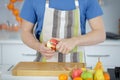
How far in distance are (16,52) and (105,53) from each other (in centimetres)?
84

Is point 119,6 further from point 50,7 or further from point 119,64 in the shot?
point 50,7

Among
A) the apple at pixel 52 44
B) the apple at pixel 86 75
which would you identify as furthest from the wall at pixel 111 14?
the apple at pixel 86 75

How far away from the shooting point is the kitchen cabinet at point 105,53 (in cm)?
252

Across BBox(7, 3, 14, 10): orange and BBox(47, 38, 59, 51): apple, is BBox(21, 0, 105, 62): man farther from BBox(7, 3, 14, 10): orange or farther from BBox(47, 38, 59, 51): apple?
BBox(7, 3, 14, 10): orange

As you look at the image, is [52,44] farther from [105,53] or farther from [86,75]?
[105,53]

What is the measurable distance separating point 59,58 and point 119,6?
153 centimetres

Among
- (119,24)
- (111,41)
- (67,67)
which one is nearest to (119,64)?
(111,41)

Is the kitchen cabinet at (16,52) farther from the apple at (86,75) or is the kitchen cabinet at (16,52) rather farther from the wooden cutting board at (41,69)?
the apple at (86,75)

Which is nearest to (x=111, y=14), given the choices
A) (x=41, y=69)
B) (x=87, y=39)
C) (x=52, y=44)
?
(x=87, y=39)

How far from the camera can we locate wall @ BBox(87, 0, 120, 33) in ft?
9.19

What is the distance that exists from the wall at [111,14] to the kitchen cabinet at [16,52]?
701mm

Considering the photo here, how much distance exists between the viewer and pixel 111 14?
2.83m

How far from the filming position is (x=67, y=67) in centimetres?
118

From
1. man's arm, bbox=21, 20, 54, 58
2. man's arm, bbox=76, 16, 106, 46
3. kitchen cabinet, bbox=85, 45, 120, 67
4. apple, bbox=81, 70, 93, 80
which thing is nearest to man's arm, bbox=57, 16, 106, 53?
man's arm, bbox=76, 16, 106, 46
